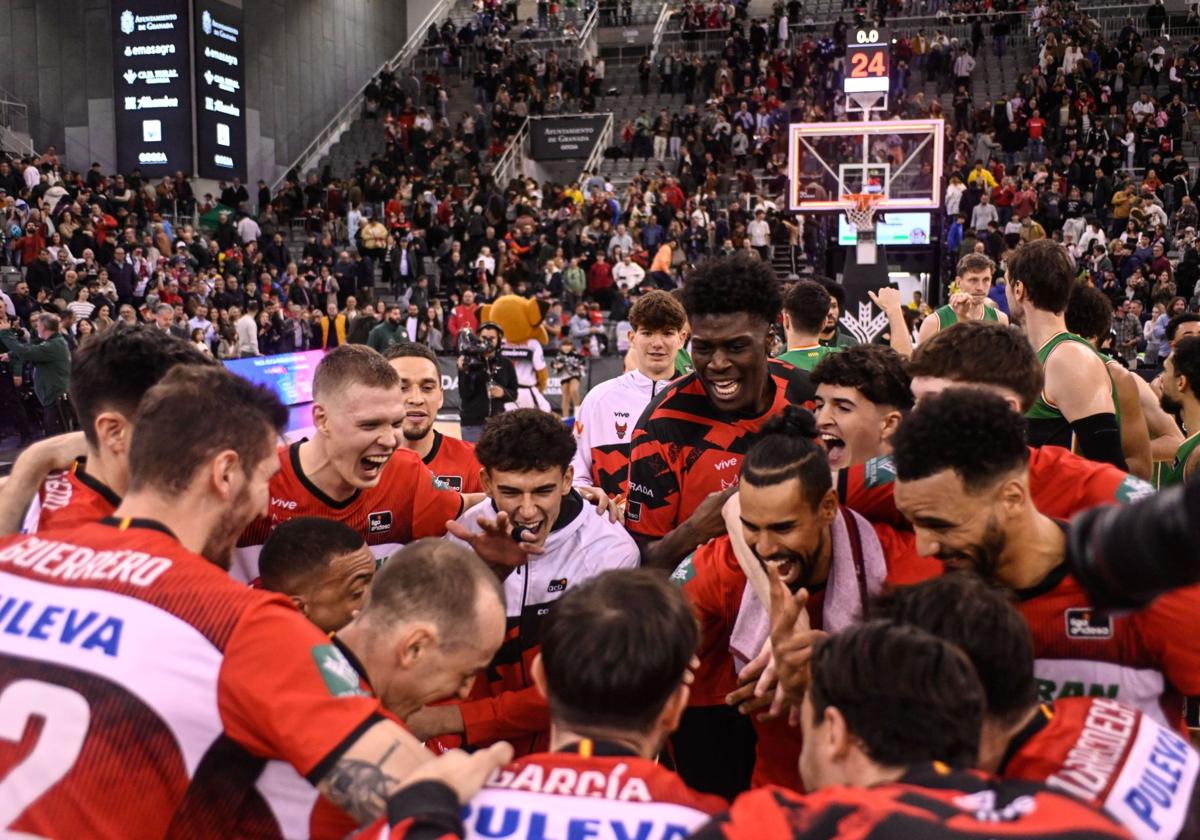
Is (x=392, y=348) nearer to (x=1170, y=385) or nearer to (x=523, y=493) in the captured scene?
(x=523, y=493)

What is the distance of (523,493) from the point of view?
384 cm

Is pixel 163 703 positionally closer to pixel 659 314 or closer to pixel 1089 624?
pixel 1089 624

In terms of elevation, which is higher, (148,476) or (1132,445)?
(148,476)

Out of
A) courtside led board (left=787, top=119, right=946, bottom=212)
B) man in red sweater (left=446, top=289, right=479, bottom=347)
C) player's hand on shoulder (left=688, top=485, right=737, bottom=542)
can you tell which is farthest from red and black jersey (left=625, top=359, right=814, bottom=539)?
courtside led board (left=787, top=119, right=946, bottom=212)

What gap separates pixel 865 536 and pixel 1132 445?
2.58 metres

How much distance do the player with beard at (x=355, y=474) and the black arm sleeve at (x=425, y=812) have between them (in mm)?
2059

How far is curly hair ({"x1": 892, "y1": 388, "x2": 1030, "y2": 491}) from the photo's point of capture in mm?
2781

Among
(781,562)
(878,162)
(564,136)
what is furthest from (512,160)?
(781,562)

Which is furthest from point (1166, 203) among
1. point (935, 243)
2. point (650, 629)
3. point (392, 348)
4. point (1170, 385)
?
point (650, 629)

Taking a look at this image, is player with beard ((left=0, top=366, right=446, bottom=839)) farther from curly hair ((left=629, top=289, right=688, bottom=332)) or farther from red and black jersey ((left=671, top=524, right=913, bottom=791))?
curly hair ((left=629, top=289, right=688, bottom=332))

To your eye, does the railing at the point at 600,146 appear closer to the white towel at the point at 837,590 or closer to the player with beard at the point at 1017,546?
the white towel at the point at 837,590

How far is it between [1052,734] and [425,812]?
51.1 inches

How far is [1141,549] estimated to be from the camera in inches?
73.7

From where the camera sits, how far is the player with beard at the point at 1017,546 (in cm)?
278
